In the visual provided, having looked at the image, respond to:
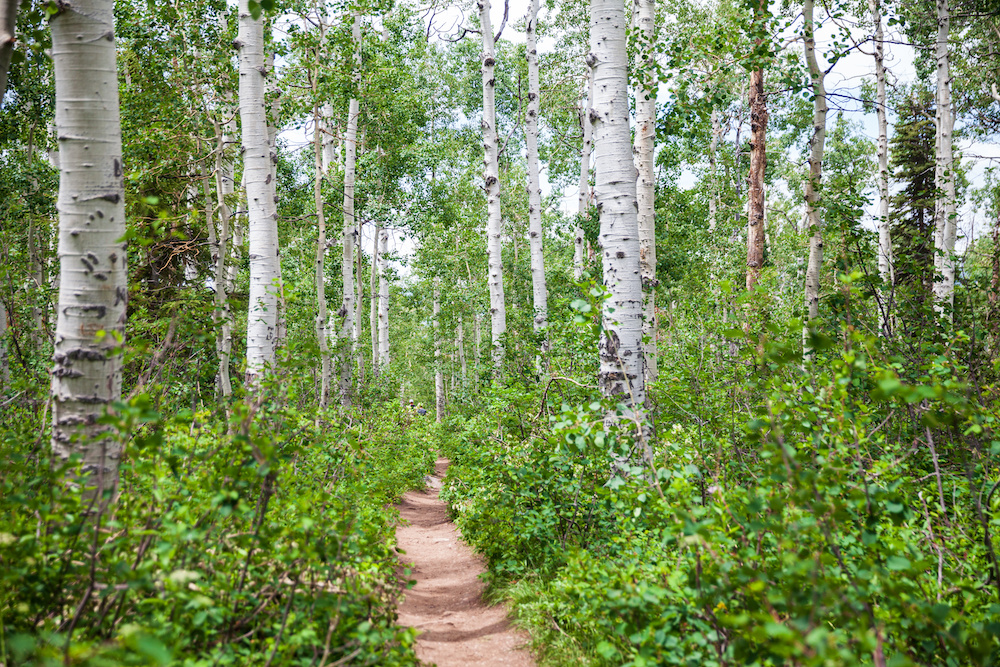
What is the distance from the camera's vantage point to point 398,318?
3347 centimetres

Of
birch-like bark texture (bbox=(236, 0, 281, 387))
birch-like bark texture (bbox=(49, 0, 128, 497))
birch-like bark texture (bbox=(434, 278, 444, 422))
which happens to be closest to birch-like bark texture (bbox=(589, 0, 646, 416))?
birch-like bark texture (bbox=(49, 0, 128, 497))

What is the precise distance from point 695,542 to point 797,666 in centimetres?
48

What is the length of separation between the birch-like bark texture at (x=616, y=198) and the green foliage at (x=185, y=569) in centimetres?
223

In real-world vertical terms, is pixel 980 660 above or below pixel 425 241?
below

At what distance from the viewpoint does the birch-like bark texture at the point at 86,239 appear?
2.56m

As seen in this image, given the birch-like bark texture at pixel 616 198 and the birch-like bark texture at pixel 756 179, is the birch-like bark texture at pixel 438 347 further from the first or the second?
the birch-like bark texture at pixel 616 198

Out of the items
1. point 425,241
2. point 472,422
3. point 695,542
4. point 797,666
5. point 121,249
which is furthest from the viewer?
point 425,241

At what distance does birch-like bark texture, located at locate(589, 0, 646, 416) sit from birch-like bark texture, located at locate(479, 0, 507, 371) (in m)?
6.18

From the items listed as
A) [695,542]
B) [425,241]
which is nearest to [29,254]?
[425,241]

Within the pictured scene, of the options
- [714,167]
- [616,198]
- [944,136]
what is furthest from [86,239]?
[714,167]

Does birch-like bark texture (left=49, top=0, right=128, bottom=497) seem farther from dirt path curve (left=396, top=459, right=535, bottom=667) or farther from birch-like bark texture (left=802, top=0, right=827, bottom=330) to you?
birch-like bark texture (left=802, top=0, right=827, bottom=330)

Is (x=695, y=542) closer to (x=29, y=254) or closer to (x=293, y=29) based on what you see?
(x=293, y=29)

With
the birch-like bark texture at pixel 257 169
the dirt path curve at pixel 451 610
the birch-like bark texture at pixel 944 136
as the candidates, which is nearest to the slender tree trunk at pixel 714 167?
the birch-like bark texture at pixel 944 136

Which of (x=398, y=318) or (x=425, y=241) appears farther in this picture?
(x=398, y=318)
